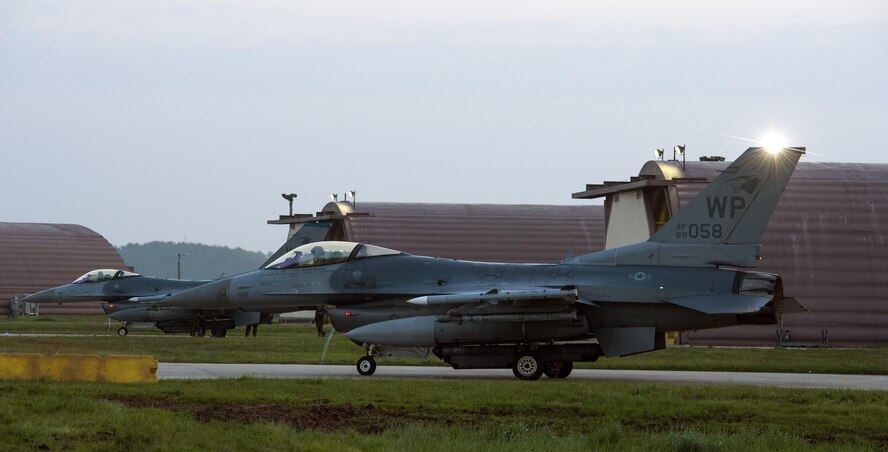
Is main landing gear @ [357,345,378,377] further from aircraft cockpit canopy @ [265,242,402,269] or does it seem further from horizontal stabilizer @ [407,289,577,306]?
aircraft cockpit canopy @ [265,242,402,269]

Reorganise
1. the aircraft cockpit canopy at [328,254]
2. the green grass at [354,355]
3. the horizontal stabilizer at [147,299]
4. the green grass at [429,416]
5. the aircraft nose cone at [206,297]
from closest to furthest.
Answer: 1. the green grass at [429,416]
2. the aircraft cockpit canopy at [328,254]
3. the aircraft nose cone at [206,297]
4. the green grass at [354,355]
5. the horizontal stabilizer at [147,299]

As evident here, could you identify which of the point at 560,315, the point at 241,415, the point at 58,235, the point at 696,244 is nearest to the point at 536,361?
the point at 560,315

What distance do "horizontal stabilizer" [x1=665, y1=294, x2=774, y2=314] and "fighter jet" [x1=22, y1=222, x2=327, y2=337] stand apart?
26.2 meters

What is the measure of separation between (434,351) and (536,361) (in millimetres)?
2163

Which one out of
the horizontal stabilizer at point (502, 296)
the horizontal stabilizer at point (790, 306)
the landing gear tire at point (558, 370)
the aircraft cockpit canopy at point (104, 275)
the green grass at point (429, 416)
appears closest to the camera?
the green grass at point (429, 416)

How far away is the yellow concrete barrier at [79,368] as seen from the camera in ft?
64.4

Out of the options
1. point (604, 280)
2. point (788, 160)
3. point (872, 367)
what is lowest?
point (872, 367)

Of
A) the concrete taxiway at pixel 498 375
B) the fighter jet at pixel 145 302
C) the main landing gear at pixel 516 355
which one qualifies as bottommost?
the concrete taxiway at pixel 498 375

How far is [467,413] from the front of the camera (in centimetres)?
1622

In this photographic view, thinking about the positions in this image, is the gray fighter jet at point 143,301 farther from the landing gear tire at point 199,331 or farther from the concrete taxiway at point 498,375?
the concrete taxiway at point 498,375

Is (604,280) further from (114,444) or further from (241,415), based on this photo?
(114,444)

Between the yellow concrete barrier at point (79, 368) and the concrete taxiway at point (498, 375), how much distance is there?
8.59ft

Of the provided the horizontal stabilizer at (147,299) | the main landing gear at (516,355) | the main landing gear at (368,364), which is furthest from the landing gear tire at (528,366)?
the horizontal stabilizer at (147,299)

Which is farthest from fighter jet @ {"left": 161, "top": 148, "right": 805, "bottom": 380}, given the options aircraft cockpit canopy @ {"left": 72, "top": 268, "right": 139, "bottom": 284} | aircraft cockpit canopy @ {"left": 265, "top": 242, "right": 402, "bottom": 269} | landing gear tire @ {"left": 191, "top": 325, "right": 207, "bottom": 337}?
aircraft cockpit canopy @ {"left": 72, "top": 268, "right": 139, "bottom": 284}
